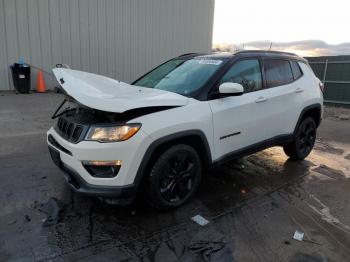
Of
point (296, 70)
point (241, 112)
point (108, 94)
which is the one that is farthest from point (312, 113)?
point (108, 94)

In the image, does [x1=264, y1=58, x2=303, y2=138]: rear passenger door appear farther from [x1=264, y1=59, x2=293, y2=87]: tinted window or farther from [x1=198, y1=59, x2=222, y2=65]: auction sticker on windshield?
[x1=198, y1=59, x2=222, y2=65]: auction sticker on windshield

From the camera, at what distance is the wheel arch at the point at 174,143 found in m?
3.07

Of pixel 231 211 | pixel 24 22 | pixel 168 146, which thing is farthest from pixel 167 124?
pixel 24 22

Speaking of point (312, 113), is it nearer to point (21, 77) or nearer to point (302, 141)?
point (302, 141)

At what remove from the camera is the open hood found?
9.64 feet

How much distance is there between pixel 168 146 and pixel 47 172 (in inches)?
84.8

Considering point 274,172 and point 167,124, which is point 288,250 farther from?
point 274,172

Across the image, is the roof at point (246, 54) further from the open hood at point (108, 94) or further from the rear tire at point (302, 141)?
the rear tire at point (302, 141)

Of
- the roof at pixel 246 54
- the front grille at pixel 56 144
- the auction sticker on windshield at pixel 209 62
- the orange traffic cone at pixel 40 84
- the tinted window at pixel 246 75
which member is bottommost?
the orange traffic cone at pixel 40 84

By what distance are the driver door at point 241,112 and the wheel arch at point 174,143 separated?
5.9 inches

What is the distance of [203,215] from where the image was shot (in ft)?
11.5

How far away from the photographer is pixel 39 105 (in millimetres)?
9555

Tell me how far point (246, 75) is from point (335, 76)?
12035 millimetres

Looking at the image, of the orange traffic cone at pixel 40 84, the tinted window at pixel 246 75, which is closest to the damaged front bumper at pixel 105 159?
the tinted window at pixel 246 75
